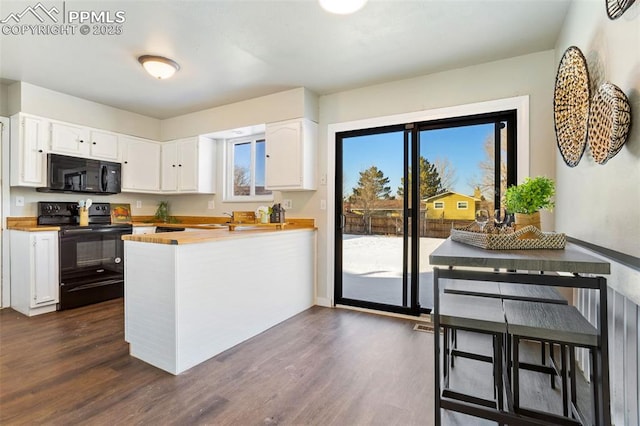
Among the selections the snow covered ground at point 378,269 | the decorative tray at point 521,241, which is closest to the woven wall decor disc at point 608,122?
the decorative tray at point 521,241

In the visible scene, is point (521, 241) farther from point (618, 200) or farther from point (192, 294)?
point (192, 294)

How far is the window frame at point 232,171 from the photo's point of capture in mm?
4329

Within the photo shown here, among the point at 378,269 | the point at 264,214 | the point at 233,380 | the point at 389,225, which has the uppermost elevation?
the point at 264,214

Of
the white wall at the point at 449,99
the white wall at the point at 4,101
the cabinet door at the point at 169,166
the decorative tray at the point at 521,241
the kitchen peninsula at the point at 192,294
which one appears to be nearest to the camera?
the decorative tray at the point at 521,241

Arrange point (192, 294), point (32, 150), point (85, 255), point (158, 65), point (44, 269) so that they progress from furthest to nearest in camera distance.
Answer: point (85, 255) → point (32, 150) → point (44, 269) → point (158, 65) → point (192, 294)

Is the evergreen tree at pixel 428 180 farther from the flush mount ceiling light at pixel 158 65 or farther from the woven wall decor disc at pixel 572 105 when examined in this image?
the flush mount ceiling light at pixel 158 65

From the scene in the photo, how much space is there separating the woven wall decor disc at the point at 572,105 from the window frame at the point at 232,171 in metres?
3.09

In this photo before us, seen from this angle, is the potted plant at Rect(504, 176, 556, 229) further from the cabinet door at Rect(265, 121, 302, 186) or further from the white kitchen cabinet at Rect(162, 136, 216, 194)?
the white kitchen cabinet at Rect(162, 136, 216, 194)

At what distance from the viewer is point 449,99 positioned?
2.99 meters

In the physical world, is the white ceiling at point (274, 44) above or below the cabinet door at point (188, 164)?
above

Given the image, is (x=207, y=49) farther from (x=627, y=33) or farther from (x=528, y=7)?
(x=627, y=33)

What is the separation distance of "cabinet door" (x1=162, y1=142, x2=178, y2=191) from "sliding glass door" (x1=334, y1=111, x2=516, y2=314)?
8.29 ft

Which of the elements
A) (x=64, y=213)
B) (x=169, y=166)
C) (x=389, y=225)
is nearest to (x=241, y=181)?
(x=169, y=166)

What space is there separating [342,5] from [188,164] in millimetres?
3269
